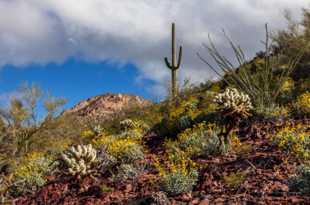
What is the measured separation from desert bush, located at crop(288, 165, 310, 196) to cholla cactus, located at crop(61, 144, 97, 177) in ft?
13.1

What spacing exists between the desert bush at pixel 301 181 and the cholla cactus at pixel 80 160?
3980mm

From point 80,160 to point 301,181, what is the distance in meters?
4.39

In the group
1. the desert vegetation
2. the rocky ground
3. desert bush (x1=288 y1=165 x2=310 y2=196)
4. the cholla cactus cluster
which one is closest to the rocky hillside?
the desert vegetation

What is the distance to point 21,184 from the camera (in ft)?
31.9

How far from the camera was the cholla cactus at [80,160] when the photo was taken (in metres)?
8.63

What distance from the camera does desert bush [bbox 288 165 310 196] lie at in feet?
20.4

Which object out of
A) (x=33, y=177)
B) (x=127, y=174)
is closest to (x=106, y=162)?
(x=127, y=174)

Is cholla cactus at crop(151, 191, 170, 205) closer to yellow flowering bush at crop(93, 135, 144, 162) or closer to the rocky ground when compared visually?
the rocky ground

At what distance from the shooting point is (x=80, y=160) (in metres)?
8.79

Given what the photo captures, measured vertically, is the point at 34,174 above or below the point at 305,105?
below

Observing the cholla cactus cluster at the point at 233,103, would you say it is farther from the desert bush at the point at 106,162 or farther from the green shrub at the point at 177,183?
the desert bush at the point at 106,162

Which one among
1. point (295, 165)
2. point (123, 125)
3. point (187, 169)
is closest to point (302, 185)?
point (295, 165)

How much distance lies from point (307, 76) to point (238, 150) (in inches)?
330

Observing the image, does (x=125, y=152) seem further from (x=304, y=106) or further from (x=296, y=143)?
(x=304, y=106)
